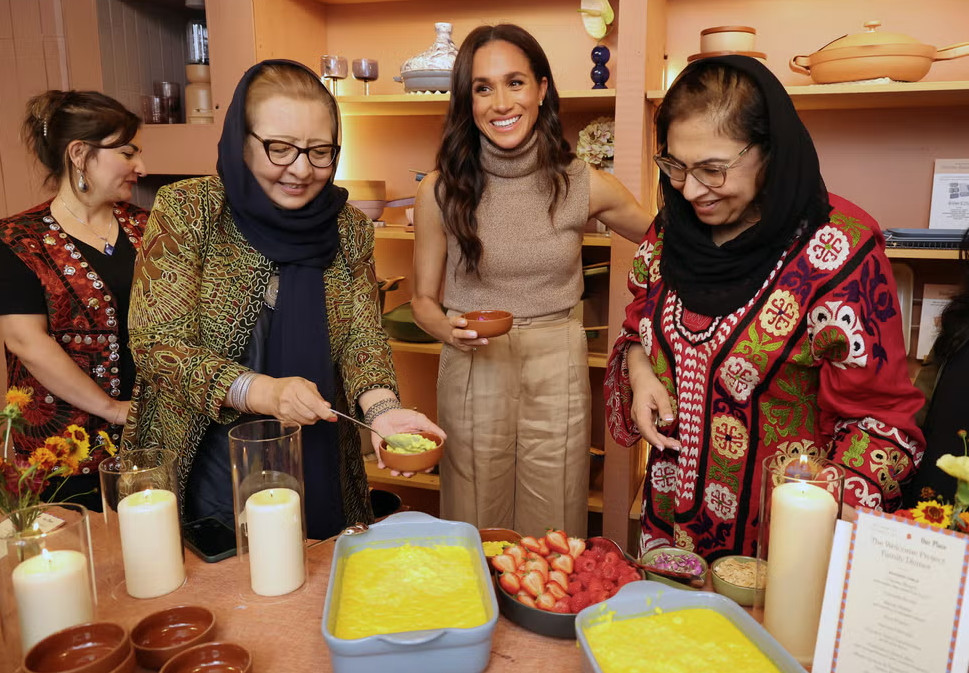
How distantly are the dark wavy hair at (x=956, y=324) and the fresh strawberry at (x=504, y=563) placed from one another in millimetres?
902

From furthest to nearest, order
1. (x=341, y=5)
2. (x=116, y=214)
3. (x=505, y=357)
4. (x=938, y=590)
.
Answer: (x=341, y=5) < (x=116, y=214) < (x=505, y=357) < (x=938, y=590)

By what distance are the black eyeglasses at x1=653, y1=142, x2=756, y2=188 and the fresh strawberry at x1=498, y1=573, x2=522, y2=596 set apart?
0.78 m

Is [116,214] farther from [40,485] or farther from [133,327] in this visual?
[40,485]

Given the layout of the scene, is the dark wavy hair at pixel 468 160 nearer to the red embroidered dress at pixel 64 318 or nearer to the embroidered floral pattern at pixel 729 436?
the embroidered floral pattern at pixel 729 436

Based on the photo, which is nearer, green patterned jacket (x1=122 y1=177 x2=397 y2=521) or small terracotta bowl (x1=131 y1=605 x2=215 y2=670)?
small terracotta bowl (x1=131 y1=605 x2=215 y2=670)

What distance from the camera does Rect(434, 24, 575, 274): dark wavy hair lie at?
83.3 inches

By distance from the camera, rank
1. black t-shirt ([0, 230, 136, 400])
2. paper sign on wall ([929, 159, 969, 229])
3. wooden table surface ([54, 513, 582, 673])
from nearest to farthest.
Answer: wooden table surface ([54, 513, 582, 673]) → black t-shirt ([0, 230, 136, 400]) → paper sign on wall ([929, 159, 969, 229])

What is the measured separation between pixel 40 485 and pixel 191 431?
0.48 m

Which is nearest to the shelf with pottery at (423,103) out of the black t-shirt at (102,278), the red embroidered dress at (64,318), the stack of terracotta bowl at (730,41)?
the stack of terracotta bowl at (730,41)

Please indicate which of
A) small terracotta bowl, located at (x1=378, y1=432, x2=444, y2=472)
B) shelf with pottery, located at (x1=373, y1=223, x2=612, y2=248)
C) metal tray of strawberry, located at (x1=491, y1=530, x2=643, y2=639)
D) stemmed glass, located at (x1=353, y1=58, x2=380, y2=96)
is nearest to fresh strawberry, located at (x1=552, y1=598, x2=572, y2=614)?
metal tray of strawberry, located at (x1=491, y1=530, x2=643, y2=639)

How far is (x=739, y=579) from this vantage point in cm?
115

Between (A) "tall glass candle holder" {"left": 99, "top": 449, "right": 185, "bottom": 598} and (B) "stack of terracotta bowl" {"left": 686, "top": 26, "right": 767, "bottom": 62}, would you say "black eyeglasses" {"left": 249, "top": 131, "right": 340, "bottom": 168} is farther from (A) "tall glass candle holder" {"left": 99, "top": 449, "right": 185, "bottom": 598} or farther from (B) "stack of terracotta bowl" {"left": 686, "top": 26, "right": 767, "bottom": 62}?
(B) "stack of terracotta bowl" {"left": 686, "top": 26, "right": 767, "bottom": 62}

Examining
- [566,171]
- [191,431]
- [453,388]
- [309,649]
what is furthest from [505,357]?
[309,649]

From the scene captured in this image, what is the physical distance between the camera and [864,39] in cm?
220
